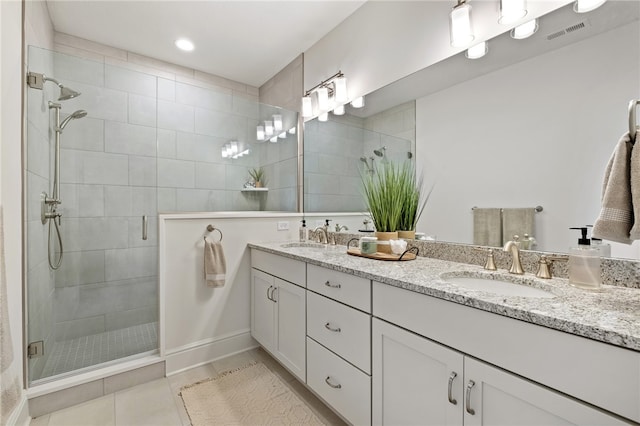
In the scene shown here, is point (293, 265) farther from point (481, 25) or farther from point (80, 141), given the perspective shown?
point (80, 141)

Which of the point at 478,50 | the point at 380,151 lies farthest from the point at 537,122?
the point at 380,151

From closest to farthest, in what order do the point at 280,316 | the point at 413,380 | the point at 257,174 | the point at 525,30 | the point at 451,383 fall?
the point at 451,383, the point at 413,380, the point at 525,30, the point at 280,316, the point at 257,174

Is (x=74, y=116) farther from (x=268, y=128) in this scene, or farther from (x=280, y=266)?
(x=280, y=266)

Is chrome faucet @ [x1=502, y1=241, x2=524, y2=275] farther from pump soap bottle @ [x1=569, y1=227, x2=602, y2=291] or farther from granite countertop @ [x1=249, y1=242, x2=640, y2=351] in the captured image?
pump soap bottle @ [x1=569, y1=227, x2=602, y2=291]

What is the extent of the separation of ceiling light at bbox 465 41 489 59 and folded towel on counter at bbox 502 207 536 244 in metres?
0.78

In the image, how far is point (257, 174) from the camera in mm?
2814

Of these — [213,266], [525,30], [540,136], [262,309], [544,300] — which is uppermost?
[525,30]

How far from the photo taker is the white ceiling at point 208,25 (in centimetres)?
213

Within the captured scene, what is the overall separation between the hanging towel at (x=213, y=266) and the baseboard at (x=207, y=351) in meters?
0.46

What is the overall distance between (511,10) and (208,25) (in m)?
2.09

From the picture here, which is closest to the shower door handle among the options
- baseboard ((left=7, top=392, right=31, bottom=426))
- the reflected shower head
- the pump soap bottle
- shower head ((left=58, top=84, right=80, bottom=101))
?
shower head ((left=58, top=84, right=80, bottom=101))

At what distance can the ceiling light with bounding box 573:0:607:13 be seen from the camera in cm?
112

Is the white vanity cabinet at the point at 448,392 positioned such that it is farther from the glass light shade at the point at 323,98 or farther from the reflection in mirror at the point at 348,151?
the glass light shade at the point at 323,98

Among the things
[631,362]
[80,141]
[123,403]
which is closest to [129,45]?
[80,141]
